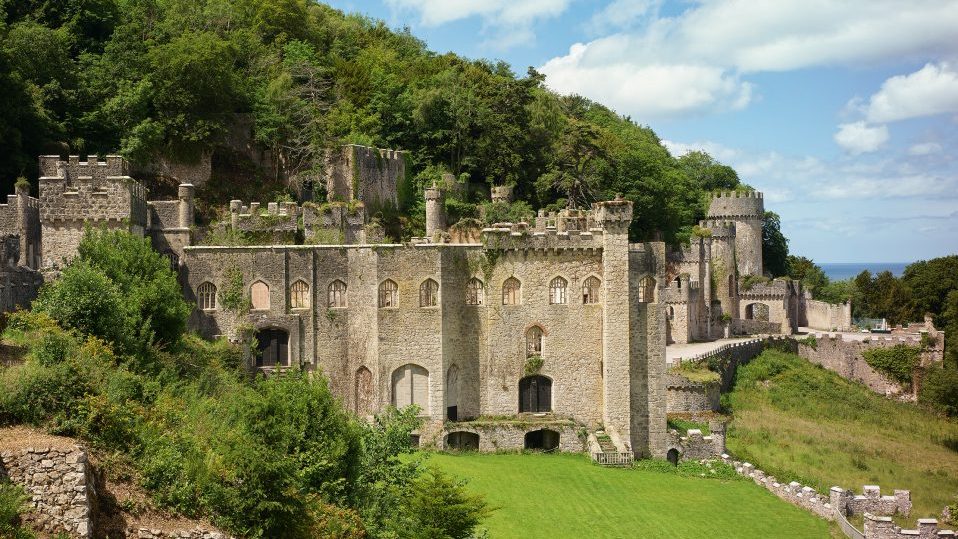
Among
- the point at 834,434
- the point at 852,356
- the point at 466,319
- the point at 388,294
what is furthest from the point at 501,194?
the point at 852,356

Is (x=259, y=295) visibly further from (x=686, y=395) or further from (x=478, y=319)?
(x=686, y=395)

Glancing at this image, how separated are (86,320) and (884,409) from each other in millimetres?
49822

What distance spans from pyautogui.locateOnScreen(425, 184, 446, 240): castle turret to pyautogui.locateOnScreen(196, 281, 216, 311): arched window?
1519 centimetres

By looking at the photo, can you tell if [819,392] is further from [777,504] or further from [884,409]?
[777,504]

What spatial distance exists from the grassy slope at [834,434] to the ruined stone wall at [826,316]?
49.5 feet

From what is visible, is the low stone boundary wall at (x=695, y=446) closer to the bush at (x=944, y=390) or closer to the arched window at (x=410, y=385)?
the arched window at (x=410, y=385)

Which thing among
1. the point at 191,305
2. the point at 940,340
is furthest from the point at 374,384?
the point at 940,340

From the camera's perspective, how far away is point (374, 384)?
43000 mm

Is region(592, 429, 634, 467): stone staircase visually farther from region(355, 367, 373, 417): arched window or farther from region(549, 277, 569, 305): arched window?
region(355, 367, 373, 417): arched window

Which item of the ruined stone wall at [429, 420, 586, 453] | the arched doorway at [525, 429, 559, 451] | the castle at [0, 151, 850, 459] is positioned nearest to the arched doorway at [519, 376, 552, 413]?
the castle at [0, 151, 850, 459]

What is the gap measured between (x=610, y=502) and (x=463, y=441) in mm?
8633

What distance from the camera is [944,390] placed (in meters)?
57.7

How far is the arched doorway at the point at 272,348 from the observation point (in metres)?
43.1

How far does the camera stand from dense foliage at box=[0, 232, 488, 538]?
2091 cm
